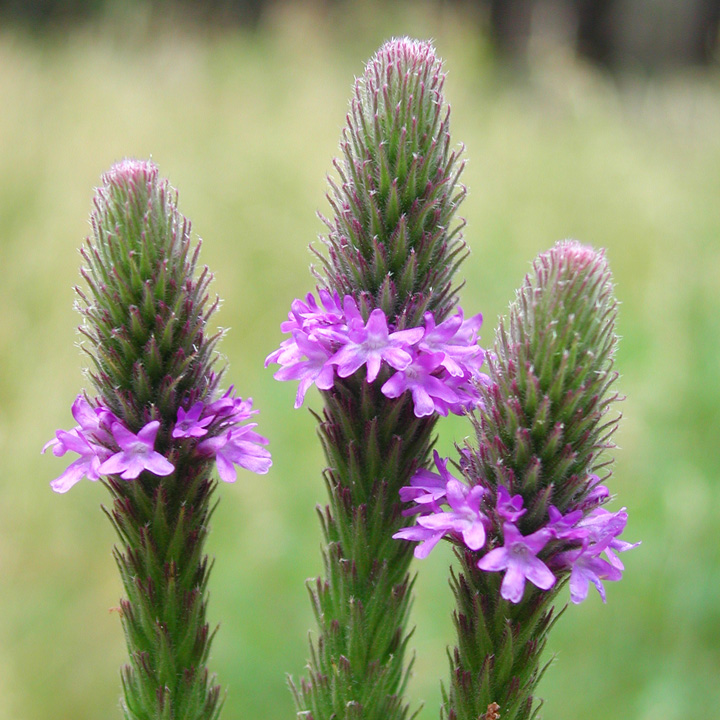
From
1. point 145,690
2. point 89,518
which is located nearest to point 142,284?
point 145,690

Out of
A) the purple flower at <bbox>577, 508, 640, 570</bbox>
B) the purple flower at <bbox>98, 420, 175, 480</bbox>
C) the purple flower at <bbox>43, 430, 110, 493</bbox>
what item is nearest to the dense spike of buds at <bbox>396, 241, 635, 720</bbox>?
the purple flower at <bbox>577, 508, 640, 570</bbox>

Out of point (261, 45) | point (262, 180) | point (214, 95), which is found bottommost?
point (262, 180)

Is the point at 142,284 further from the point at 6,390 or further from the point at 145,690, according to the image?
the point at 6,390

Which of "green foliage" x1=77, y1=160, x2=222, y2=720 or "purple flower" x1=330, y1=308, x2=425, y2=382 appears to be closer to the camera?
"purple flower" x1=330, y1=308, x2=425, y2=382

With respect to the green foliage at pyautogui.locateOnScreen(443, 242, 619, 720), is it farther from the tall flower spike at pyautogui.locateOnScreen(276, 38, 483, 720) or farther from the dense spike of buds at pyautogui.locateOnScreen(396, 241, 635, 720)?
the tall flower spike at pyautogui.locateOnScreen(276, 38, 483, 720)

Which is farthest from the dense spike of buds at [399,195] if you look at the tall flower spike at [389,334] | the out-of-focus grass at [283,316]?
the out-of-focus grass at [283,316]

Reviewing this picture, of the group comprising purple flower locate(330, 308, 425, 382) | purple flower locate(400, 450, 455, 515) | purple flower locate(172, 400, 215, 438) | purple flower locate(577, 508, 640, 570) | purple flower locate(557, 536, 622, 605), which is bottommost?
Answer: purple flower locate(557, 536, 622, 605)

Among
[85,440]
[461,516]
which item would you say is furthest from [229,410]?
[461,516]

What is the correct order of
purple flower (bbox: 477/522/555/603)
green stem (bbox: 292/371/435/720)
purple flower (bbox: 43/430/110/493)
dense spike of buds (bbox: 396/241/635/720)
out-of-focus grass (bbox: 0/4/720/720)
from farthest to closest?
1. out-of-focus grass (bbox: 0/4/720/720)
2. green stem (bbox: 292/371/435/720)
3. purple flower (bbox: 43/430/110/493)
4. dense spike of buds (bbox: 396/241/635/720)
5. purple flower (bbox: 477/522/555/603)
